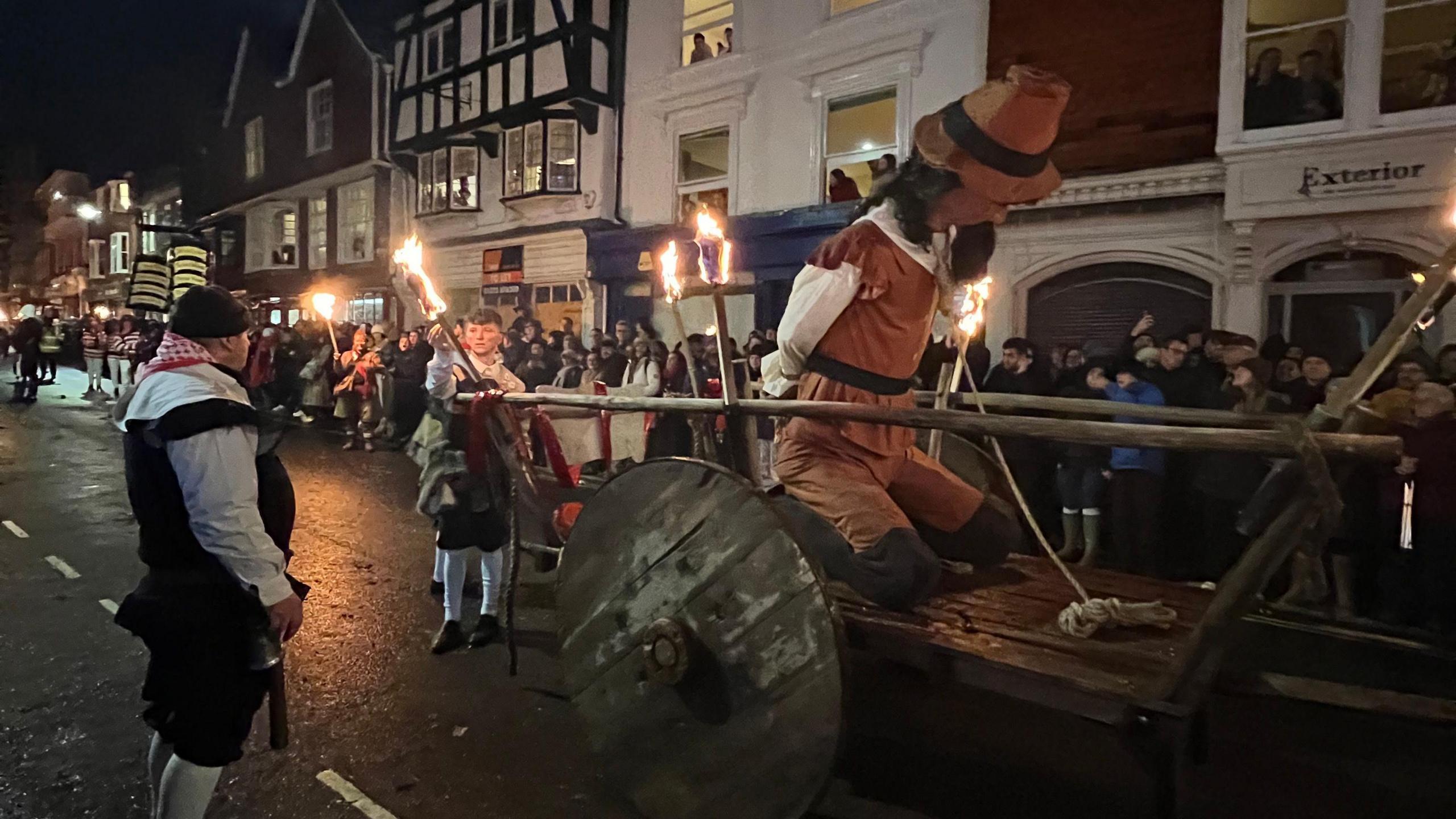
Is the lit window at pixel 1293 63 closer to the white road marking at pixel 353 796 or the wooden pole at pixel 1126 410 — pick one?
the wooden pole at pixel 1126 410

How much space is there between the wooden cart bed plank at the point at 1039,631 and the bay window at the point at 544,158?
15270 millimetres

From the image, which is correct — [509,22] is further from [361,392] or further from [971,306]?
[971,306]

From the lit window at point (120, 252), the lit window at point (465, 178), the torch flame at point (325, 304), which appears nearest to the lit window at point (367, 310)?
the lit window at point (465, 178)

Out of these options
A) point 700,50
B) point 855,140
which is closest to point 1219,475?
point 855,140

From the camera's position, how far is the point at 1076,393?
7.13 metres

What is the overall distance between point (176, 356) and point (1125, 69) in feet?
36.0

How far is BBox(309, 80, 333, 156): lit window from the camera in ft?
82.2

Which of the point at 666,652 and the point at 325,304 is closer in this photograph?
the point at 666,652

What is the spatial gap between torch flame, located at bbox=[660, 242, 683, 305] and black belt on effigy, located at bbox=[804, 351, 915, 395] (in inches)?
21.5

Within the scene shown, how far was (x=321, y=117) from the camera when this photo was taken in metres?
25.6

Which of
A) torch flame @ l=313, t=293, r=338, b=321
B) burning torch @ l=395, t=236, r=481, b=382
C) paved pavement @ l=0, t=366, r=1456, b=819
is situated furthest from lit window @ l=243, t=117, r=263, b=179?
burning torch @ l=395, t=236, r=481, b=382

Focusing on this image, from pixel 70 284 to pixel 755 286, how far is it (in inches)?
2009

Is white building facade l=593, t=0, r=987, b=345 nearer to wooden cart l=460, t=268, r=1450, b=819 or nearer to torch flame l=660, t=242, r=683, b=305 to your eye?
torch flame l=660, t=242, r=683, b=305

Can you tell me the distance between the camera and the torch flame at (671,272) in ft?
10.4
